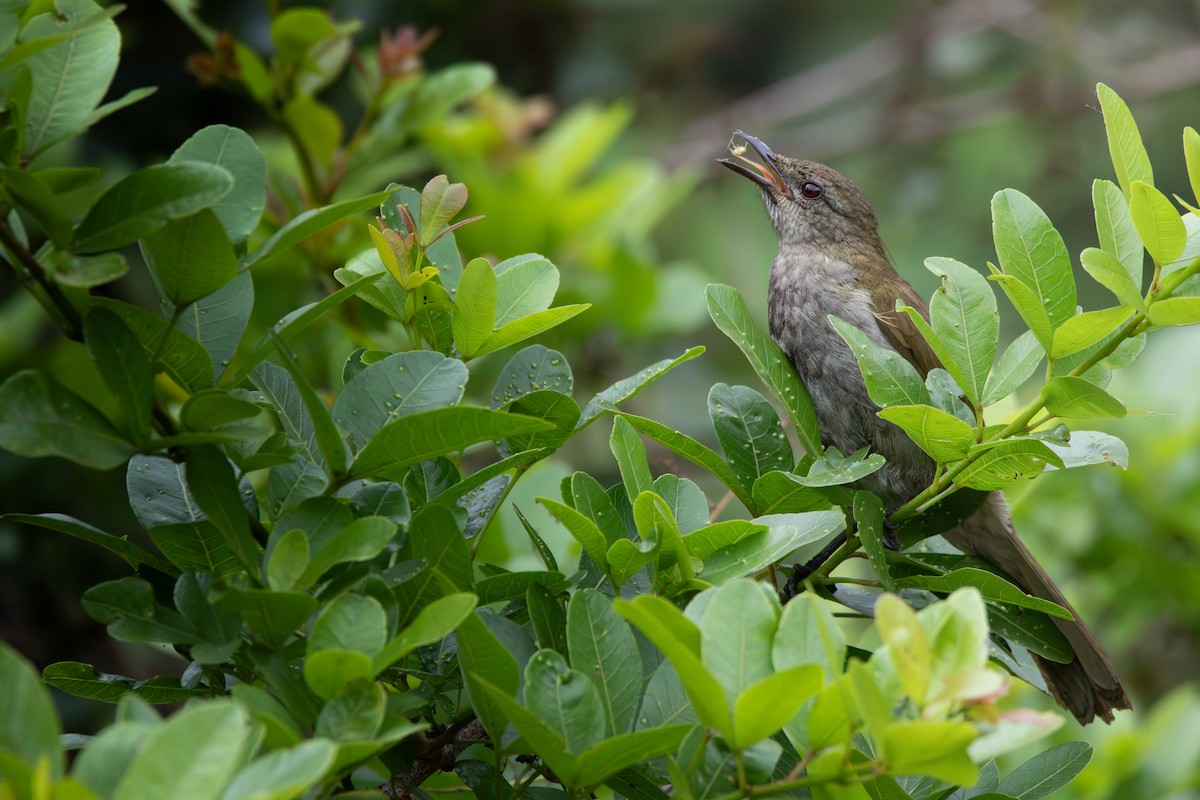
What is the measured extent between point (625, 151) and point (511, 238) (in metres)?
2.10

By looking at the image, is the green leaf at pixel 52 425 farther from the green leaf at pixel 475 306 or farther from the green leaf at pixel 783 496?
the green leaf at pixel 783 496

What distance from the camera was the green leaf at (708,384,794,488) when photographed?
1850 mm

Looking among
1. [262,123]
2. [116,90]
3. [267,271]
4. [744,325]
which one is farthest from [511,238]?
[744,325]

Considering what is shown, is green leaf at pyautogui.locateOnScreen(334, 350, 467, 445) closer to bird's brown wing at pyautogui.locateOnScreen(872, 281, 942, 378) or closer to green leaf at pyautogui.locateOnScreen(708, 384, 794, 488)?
green leaf at pyautogui.locateOnScreen(708, 384, 794, 488)

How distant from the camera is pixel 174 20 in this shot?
4.15m

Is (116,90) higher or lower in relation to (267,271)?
higher

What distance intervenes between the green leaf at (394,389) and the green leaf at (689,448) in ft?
0.94

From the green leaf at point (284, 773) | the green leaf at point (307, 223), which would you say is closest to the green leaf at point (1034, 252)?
the green leaf at point (307, 223)

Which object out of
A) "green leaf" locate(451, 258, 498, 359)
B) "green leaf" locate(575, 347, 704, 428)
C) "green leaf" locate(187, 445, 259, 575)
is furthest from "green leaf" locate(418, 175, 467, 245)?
"green leaf" locate(187, 445, 259, 575)

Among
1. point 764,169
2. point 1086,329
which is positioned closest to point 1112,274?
point 1086,329

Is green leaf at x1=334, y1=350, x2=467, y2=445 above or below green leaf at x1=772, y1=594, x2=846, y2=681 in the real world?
above

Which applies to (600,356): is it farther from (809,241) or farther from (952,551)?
(952,551)

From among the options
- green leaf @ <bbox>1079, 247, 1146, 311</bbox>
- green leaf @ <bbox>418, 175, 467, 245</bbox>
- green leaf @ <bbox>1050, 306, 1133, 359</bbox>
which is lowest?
green leaf @ <bbox>1050, 306, 1133, 359</bbox>

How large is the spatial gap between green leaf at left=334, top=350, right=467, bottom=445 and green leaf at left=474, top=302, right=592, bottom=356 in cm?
19
